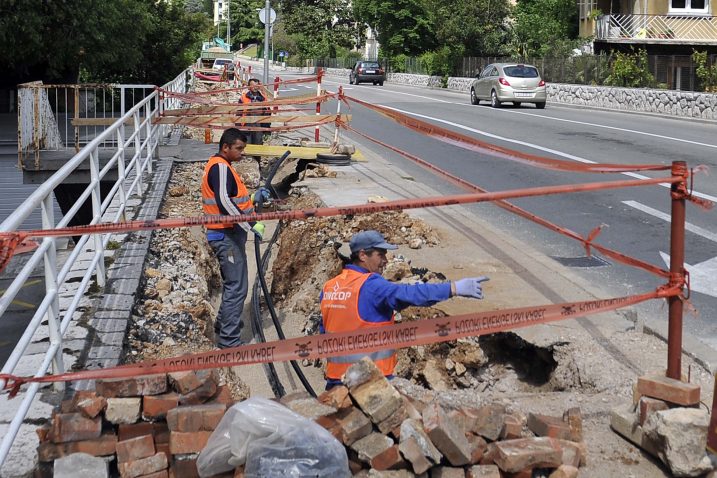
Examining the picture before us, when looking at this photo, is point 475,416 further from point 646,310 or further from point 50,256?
point 646,310

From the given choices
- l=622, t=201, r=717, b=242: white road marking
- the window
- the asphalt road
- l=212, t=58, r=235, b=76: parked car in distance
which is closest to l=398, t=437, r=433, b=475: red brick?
the asphalt road

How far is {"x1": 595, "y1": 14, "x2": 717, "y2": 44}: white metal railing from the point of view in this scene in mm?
38875

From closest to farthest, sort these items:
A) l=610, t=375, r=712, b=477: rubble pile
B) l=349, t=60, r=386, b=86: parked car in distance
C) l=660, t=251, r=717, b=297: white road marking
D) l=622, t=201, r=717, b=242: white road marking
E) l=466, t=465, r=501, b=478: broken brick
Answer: l=466, t=465, r=501, b=478: broken brick, l=610, t=375, r=712, b=477: rubble pile, l=660, t=251, r=717, b=297: white road marking, l=622, t=201, r=717, b=242: white road marking, l=349, t=60, r=386, b=86: parked car in distance

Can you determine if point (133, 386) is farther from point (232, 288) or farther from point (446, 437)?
point (232, 288)

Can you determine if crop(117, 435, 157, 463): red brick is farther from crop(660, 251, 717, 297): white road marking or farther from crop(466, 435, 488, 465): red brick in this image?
crop(660, 251, 717, 297): white road marking

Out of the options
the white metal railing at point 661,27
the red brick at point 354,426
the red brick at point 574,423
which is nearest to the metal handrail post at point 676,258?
the red brick at point 574,423

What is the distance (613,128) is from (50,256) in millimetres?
17934

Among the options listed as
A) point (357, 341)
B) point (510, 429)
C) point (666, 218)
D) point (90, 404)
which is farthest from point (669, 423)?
point (666, 218)

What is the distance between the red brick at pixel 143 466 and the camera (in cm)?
373

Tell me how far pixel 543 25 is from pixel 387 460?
46.3 meters

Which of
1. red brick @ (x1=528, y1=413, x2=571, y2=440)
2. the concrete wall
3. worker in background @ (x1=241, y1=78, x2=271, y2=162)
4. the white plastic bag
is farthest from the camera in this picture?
the concrete wall

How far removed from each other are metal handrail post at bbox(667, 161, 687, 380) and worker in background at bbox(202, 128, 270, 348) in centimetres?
342

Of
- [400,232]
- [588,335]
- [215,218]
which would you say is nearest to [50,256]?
[215,218]

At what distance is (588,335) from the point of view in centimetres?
610
